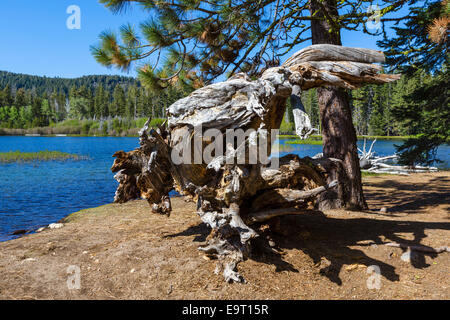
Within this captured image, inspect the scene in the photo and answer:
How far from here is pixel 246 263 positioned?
3584 mm

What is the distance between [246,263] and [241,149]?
1.40 meters

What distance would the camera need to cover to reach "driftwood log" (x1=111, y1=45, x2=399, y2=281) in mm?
3609

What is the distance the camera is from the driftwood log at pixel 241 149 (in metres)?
3.61

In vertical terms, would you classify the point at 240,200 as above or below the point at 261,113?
below

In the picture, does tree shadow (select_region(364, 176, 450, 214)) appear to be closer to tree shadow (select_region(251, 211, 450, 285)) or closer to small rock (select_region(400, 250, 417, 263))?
tree shadow (select_region(251, 211, 450, 285))

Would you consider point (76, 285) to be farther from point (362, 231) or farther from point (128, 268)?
point (362, 231)

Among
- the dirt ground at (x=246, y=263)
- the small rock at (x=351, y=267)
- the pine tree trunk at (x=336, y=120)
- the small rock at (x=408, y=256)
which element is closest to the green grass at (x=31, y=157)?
the dirt ground at (x=246, y=263)

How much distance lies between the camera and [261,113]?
11.7 feet

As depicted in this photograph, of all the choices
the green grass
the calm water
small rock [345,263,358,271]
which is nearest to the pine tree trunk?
small rock [345,263,358,271]

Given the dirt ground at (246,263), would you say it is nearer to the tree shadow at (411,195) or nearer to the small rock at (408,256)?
the small rock at (408,256)

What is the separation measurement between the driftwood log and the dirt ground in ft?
1.43

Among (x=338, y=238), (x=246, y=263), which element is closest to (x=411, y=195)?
(x=338, y=238)
